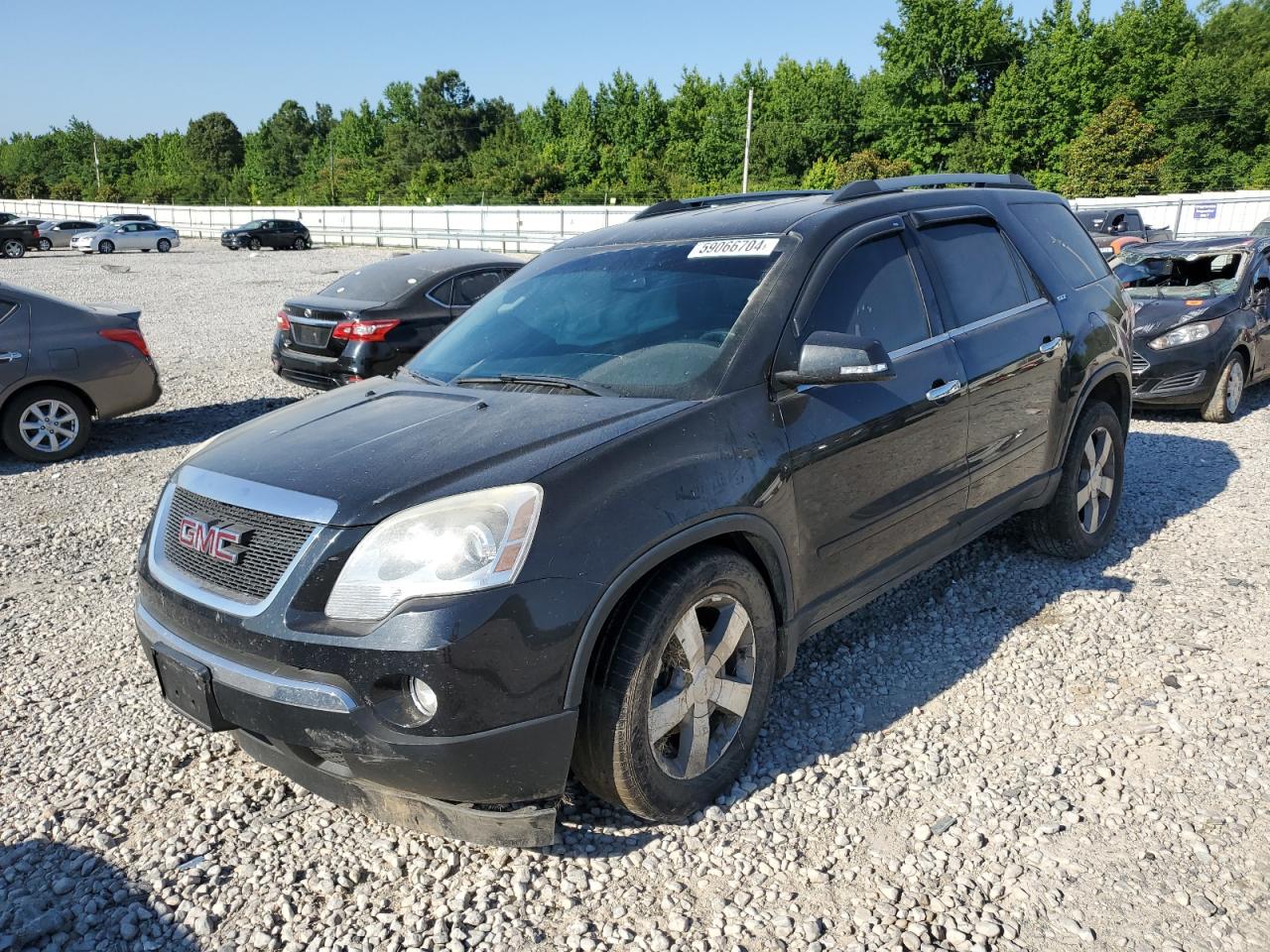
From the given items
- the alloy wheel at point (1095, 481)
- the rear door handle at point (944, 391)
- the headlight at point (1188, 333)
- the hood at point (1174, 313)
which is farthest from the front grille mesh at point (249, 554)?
the headlight at point (1188, 333)

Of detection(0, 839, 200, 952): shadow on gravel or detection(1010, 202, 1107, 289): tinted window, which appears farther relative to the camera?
detection(1010, 202, 1107, 289): tinted window

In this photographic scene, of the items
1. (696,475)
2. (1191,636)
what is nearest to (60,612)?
(696,475)

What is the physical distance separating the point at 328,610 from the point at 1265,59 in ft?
220

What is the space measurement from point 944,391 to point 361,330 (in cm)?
655

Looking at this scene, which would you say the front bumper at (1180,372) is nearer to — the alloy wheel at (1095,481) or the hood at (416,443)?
the alloy wheel at (1095,481)

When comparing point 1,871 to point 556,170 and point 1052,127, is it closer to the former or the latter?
point 1052,127

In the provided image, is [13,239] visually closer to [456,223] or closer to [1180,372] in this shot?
[456,223]

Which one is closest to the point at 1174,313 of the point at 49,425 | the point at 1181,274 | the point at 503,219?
the point at 1181,274

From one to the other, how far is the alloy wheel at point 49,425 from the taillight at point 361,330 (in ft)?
7.71

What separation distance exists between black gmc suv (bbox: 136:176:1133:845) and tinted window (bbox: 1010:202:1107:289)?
0.57m

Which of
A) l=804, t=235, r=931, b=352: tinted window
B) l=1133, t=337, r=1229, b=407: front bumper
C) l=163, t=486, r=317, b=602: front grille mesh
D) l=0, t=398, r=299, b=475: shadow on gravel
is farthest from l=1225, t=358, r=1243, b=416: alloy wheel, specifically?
l=163, t=486, r=317, b=602: front grille mesh

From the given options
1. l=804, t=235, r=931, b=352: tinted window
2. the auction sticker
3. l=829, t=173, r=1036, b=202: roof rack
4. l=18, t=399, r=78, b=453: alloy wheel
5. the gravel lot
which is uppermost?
l=829, t=173, r=1036, b=202: roof rack

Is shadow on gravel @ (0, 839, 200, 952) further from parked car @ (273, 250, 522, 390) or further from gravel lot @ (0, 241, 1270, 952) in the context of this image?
parked car @ (273, 250, 522, 390)

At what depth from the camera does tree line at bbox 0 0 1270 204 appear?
50094mm
